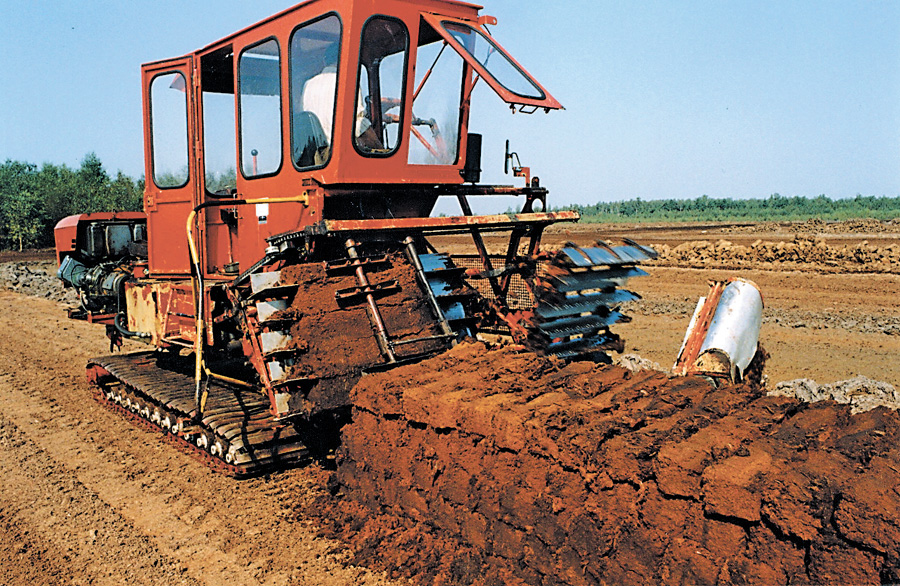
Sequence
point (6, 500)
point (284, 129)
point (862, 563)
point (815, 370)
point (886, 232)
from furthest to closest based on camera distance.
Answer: point (886, 232) < point (815, 370) < point (284, 129) < point (6, 500) < point (862, 563)

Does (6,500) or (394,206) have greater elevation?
(394,206)

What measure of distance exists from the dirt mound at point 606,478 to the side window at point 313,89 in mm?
2235

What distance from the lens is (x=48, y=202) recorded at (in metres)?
42.6

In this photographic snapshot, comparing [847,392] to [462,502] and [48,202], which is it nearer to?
[462,502]

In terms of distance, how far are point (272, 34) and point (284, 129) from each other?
83 cm

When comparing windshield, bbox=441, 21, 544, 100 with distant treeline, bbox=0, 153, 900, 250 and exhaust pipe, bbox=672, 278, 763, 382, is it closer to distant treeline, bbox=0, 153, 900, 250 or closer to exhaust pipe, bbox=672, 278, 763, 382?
exhaust pipe, bbox=672, 278, 763, 382

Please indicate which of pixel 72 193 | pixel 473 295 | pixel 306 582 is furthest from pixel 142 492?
pixel 72 193

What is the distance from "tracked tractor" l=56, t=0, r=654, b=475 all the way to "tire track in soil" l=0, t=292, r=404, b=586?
353 mm

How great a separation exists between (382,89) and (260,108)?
1.20 metres

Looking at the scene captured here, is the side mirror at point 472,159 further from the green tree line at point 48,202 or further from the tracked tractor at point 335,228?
the green tree line at point 48,202

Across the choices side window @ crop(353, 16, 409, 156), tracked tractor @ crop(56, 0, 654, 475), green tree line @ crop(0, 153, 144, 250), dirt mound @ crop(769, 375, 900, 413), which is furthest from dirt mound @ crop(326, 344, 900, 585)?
green tree line @ crop(0, 153, 144, 250)

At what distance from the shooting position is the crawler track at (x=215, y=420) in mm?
5828

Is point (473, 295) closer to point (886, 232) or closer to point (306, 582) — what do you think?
point (306, 582)

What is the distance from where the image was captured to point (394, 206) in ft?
20.4
